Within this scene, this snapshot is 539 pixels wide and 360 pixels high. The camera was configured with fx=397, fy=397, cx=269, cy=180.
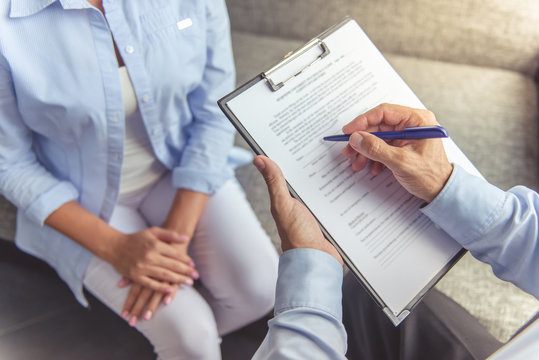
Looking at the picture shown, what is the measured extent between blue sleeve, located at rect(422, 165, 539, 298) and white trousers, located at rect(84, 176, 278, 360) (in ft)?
1.29

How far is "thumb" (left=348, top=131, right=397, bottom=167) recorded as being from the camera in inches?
21.2

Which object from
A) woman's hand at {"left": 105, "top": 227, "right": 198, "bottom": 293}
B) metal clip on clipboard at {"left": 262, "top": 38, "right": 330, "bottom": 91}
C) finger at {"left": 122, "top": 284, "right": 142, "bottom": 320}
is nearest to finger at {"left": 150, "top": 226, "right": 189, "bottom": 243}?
woman's hand at {"left": 105, "top": 227, "right": 198, "bottom": 293}

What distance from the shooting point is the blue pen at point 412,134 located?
520 mm

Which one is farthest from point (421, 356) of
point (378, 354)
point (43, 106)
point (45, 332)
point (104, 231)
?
point (45, 332)

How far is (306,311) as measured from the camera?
0.49 m

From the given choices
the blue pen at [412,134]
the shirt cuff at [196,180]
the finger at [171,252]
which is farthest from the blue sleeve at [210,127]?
the blue pen at [412,134]

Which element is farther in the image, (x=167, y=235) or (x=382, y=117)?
(x=167, y=235)

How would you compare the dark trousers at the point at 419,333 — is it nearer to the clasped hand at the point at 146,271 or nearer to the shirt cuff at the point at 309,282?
the shirt cuff at the point at 309,282

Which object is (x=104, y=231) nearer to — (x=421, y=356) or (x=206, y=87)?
(x=206, y=87)

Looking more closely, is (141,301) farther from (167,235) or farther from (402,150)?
(402,150)

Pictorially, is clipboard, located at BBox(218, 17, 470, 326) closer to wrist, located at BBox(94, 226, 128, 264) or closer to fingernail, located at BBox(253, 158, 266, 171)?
fingernail, located at BBox(253, 158, 266, 171)

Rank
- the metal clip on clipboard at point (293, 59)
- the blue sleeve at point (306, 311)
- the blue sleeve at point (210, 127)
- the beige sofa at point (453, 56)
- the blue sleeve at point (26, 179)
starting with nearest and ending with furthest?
1. the blue sleeve at point (306, 311)
2. the metal clip on clipboard at point (293, 59)
3. the blue sleeve at point (26, 179)
4. the blue sleeve at point (210, 127)
5. the beige sofa at point (453, 56)

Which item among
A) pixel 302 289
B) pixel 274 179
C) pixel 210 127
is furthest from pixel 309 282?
pixel 210 127

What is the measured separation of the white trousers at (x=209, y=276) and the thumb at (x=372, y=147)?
373 millimetres
